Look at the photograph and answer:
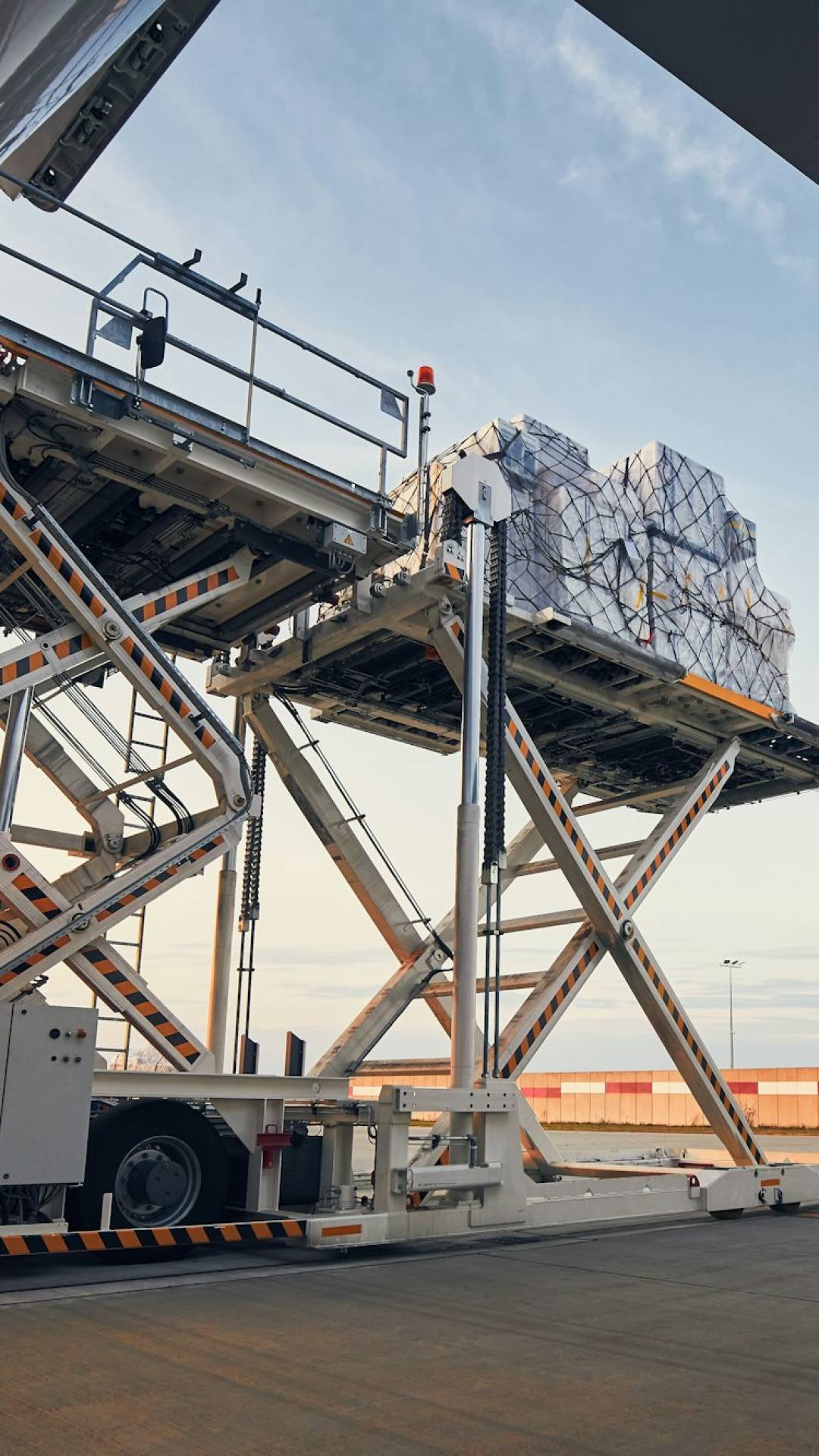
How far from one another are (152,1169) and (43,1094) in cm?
123

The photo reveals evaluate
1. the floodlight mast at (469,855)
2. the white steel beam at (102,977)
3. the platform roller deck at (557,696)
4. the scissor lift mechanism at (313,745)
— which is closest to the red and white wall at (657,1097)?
the platform roller deck at (557,696)

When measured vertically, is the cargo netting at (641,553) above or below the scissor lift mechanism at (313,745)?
above

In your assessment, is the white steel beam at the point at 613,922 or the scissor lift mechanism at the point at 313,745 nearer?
the scissor lift mechanism at the point at 313,745

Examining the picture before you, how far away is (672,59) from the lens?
2053 millimetres

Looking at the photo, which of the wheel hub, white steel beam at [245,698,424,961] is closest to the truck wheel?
the wheel hub

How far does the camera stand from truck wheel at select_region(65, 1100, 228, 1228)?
8164mm

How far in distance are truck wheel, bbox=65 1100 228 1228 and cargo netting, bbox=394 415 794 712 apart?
620 cm

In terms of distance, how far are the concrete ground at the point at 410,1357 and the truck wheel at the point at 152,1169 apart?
375 millimetres

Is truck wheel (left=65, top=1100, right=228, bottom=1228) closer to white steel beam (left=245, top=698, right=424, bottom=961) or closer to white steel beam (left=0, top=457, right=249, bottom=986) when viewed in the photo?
white steel beam (left=0, top=457, right=249, bottom=986)

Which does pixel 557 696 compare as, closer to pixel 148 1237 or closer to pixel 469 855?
pixel 469 855

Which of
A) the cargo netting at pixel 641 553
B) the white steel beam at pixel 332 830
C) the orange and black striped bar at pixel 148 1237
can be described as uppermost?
the cargo netting at pixel 641 553

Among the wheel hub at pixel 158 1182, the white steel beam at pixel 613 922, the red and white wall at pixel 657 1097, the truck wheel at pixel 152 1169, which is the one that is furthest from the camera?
the red and white wall at pixel 657 1097

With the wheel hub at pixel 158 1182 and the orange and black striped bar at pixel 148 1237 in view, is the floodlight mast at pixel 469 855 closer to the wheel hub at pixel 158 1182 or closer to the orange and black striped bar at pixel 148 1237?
the orange and black striped bar at pixel 148 1237

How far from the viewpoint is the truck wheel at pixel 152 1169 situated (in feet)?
26.8
